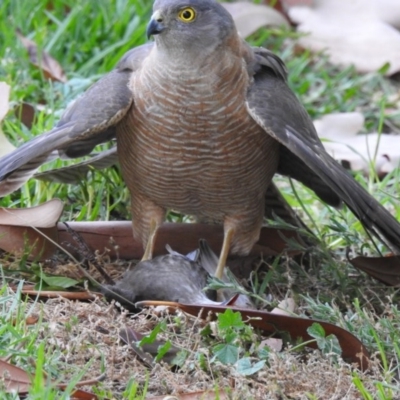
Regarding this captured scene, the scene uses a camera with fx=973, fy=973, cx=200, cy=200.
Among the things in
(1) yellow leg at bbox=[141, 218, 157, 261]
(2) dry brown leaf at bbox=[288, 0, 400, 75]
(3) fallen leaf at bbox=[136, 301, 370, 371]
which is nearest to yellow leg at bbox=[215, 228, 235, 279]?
(1) yellow leg at bbox=[141, 218, 157, 261]

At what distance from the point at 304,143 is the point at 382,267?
33.0 inches

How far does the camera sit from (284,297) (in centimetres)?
494

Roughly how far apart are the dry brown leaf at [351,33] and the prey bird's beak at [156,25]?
358 cm

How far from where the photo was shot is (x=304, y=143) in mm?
4688

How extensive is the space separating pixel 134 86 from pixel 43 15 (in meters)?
2.99

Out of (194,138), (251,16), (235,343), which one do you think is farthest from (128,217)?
(251,16)

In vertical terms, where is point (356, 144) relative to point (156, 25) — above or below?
below

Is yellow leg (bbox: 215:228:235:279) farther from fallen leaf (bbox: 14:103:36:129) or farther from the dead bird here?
fallen leaf (bbox: 14:103:36:129)

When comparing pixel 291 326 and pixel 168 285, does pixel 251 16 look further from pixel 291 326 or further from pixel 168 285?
pixel 291 326

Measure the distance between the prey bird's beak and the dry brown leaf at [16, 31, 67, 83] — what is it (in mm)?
2146

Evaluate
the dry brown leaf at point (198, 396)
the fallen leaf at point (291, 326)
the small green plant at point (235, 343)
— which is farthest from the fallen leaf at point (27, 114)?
the dry brown leaf at point (198, 396)

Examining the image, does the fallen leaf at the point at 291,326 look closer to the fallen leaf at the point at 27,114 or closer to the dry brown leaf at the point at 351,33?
the fallen leaf at the point at 27,114

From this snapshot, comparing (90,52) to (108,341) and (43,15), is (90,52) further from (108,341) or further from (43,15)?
(108,341)

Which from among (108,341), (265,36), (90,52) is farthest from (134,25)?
(108,341)
